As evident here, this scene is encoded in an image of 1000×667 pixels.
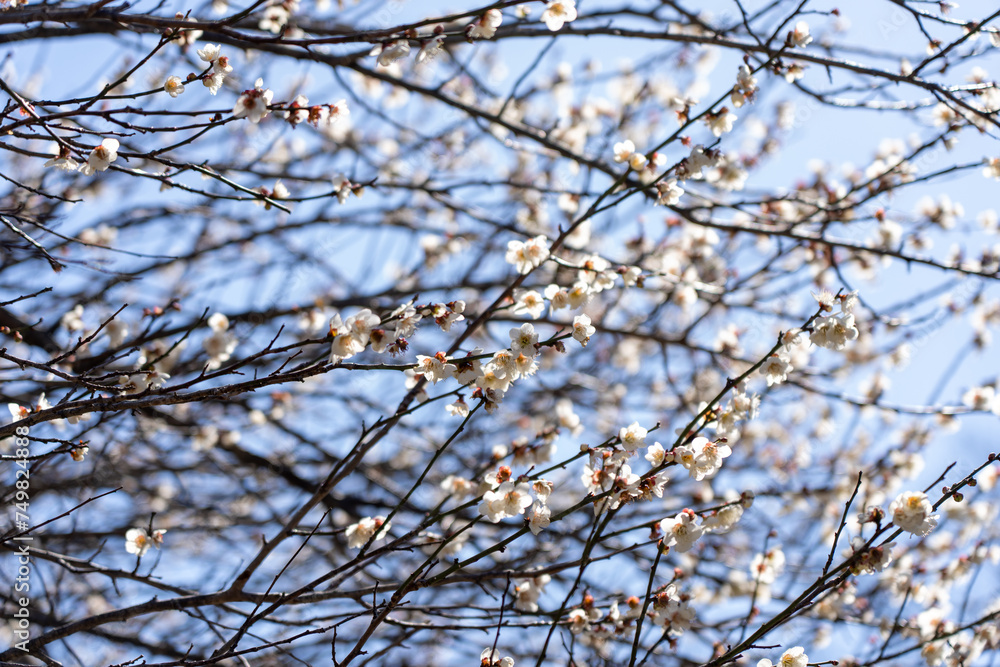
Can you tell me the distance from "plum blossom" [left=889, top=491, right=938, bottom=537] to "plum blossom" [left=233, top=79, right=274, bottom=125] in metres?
2.46

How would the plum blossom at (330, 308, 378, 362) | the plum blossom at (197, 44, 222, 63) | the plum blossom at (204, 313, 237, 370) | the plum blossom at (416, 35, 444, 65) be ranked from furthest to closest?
1. the plum blossom at (204, 313, 237, 370)
2. the plum blossom at (416, 35, 444, 65)
3. the plum blossom at (197, 44, 222, 63)
4. the plum blossom at (330, 308, 378, 362)

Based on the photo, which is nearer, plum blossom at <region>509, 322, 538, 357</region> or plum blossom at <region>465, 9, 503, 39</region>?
plum blossom at <region>509, 322, 538, 357</region>

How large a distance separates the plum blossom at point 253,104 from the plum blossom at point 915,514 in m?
2.46

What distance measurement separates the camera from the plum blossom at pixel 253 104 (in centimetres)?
238

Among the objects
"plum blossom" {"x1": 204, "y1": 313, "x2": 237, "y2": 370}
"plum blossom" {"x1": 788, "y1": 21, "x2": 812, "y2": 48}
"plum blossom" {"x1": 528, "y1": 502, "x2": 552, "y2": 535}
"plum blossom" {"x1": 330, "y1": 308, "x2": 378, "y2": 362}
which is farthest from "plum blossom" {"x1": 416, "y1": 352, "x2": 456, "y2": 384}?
"plum blossom" {"x1": 788, "y1": 21, "x2": 812, "y2": 48}

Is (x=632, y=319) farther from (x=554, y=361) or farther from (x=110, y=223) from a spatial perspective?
(x=110, y=223)

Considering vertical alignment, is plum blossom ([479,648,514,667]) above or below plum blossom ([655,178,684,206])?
below

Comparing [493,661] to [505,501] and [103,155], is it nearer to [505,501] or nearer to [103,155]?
[505,501]

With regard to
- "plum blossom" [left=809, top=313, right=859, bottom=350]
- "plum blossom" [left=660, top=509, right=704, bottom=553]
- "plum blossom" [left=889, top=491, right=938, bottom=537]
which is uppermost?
"plum blossom" [left=809, top=313, right=859, bottom=350]

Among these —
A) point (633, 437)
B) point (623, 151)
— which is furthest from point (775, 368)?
point (623, 151)

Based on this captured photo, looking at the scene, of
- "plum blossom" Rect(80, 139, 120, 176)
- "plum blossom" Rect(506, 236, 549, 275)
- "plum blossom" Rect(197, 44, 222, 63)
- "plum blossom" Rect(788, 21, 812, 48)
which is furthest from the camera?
"plum blossom" Rect(788, 21, 812, 48)

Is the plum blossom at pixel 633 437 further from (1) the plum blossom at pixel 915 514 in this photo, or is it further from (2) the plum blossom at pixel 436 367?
(1) the plum blossom at pixel 915 514

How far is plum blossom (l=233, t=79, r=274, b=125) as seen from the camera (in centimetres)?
238

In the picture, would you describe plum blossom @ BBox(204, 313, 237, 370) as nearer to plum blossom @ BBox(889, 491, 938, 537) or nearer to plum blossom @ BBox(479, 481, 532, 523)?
plum blossom @ BBox(479, 481, 532, 523)
